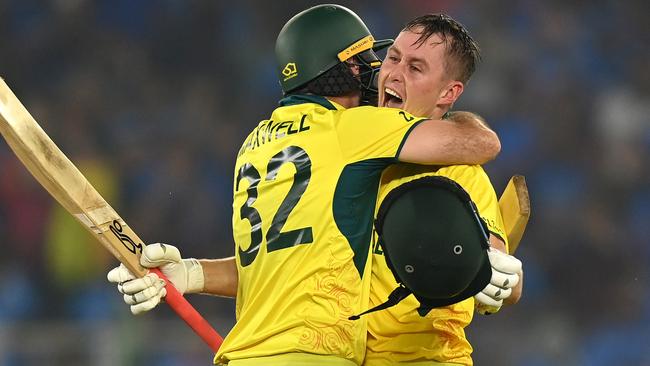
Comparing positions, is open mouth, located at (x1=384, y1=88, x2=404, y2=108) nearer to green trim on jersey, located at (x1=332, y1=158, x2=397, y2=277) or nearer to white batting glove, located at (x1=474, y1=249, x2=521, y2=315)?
green trim on jersey, located at (x1=332, y1=158, x2=397, y2=277)

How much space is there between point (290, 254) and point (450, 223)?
541 millimetres

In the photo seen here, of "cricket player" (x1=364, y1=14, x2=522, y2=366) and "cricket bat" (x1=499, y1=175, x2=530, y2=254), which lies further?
"cricket bat" (x1=499, y1=175, x2=530, y2=254)

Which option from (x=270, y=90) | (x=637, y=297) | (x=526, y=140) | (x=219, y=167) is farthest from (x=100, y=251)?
(x=637, y=297)

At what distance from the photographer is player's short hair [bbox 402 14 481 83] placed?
378 centimetres

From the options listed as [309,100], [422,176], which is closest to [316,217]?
[422,176]

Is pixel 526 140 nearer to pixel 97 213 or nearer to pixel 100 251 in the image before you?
pixel 100 251

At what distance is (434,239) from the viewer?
318cm

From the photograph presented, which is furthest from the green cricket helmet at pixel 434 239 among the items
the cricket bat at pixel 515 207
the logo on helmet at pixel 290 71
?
the logo on helmet at pixel 290 71

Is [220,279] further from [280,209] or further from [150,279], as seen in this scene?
[280,209]

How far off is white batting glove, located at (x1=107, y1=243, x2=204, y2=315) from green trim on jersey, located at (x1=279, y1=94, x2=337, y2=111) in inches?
26.0

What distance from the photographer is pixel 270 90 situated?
27.8 feet

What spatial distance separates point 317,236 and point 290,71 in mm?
674

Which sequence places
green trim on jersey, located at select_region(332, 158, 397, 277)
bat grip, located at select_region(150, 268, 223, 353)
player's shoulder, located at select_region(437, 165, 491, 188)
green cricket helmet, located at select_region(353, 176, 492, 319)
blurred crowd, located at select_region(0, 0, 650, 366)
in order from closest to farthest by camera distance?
1. green cricket helmet, located at select_region(353, 176, 492, 319)
2. green trim on jersey, located at select_region(332, 158, 397, 277)
3. player's shoulder, located at select_region(437, 165, 491, 188)
4. bat grip, located at select_region(150, 268, 223, 353)
5. blurred crowd, located at select_region(0, 0, 650, 366)

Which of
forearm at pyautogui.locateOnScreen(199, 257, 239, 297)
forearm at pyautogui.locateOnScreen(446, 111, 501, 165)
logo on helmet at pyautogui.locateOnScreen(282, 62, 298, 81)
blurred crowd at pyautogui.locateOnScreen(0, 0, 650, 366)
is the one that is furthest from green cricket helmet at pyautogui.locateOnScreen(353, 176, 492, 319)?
blurred crowd at pyautogui.locateOnScreen(0, 0, 650, 366)
